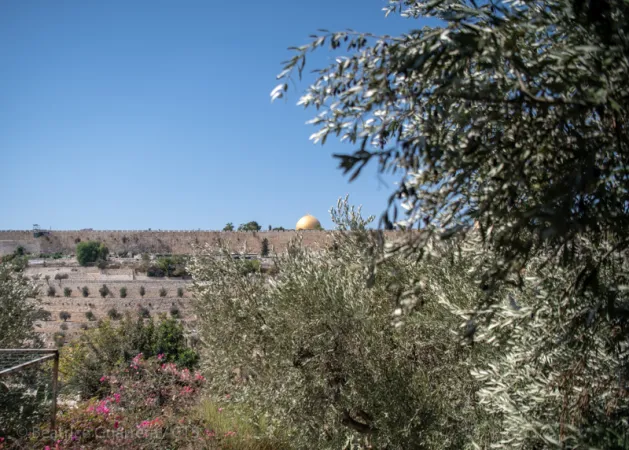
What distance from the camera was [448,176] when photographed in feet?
7.82

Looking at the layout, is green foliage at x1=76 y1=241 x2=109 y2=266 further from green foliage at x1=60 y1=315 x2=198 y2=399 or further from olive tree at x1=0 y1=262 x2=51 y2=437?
olive tree at x1=0 y1=262 x2=51 y2=437

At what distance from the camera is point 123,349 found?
11.0 metres

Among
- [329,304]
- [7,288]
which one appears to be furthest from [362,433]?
[7,288]

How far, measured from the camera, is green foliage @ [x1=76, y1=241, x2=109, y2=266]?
146 feet

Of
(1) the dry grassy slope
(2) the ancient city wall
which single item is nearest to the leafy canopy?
(1) the dry grassy slope

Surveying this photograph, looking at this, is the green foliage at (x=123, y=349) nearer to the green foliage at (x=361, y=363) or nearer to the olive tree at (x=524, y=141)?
the green foliage at (x=361, y=363)

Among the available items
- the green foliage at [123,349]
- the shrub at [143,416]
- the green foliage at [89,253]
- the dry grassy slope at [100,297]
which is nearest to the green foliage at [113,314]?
the dry grassy slope at [100,297]

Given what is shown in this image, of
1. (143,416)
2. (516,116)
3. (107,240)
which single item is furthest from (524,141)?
(107,240)

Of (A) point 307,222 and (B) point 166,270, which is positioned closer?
(B) point 166,270

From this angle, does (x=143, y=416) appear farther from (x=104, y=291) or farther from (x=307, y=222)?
(x=307, y=222)

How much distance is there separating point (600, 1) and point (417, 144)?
2.56ft

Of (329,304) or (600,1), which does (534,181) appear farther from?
(329,304)

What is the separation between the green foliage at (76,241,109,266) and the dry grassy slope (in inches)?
190

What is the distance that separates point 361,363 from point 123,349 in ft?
25.3
